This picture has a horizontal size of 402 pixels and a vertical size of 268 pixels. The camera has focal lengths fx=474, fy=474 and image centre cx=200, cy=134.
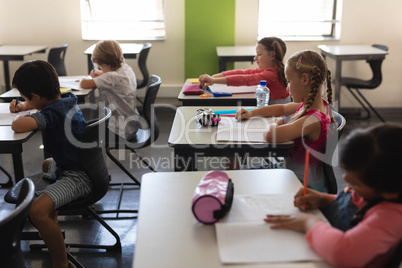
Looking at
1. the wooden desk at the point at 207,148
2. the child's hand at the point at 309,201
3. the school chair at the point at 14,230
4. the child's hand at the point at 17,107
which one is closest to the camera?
the school chair at the point at 14,230

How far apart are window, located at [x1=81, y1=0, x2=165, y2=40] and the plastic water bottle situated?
9.80 ft

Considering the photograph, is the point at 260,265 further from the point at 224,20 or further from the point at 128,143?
the point at 224,20

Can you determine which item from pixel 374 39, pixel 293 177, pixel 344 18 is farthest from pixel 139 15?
pixel 293 177

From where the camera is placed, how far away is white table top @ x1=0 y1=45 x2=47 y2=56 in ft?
16.1

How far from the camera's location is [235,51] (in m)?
5.16

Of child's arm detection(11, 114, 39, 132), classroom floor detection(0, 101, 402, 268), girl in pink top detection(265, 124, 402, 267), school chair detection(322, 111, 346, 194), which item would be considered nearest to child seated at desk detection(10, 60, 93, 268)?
child's arm detection(11, 114, 39, 132)

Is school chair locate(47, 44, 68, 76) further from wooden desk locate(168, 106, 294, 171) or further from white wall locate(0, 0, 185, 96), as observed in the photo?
wooden desk locate(168, 106, 294, 171)

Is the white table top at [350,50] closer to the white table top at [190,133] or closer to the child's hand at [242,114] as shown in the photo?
the child's hand at [242,114]

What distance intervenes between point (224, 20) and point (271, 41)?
99.3 inches

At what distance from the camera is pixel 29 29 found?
18.6ft

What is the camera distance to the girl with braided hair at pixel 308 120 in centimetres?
212

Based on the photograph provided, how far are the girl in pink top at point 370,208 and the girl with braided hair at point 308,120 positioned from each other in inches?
33.9

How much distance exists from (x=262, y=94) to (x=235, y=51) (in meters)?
2.27

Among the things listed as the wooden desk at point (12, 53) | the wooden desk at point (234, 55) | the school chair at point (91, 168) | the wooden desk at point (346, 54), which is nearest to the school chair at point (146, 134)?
the school chair at point (91, 168)
